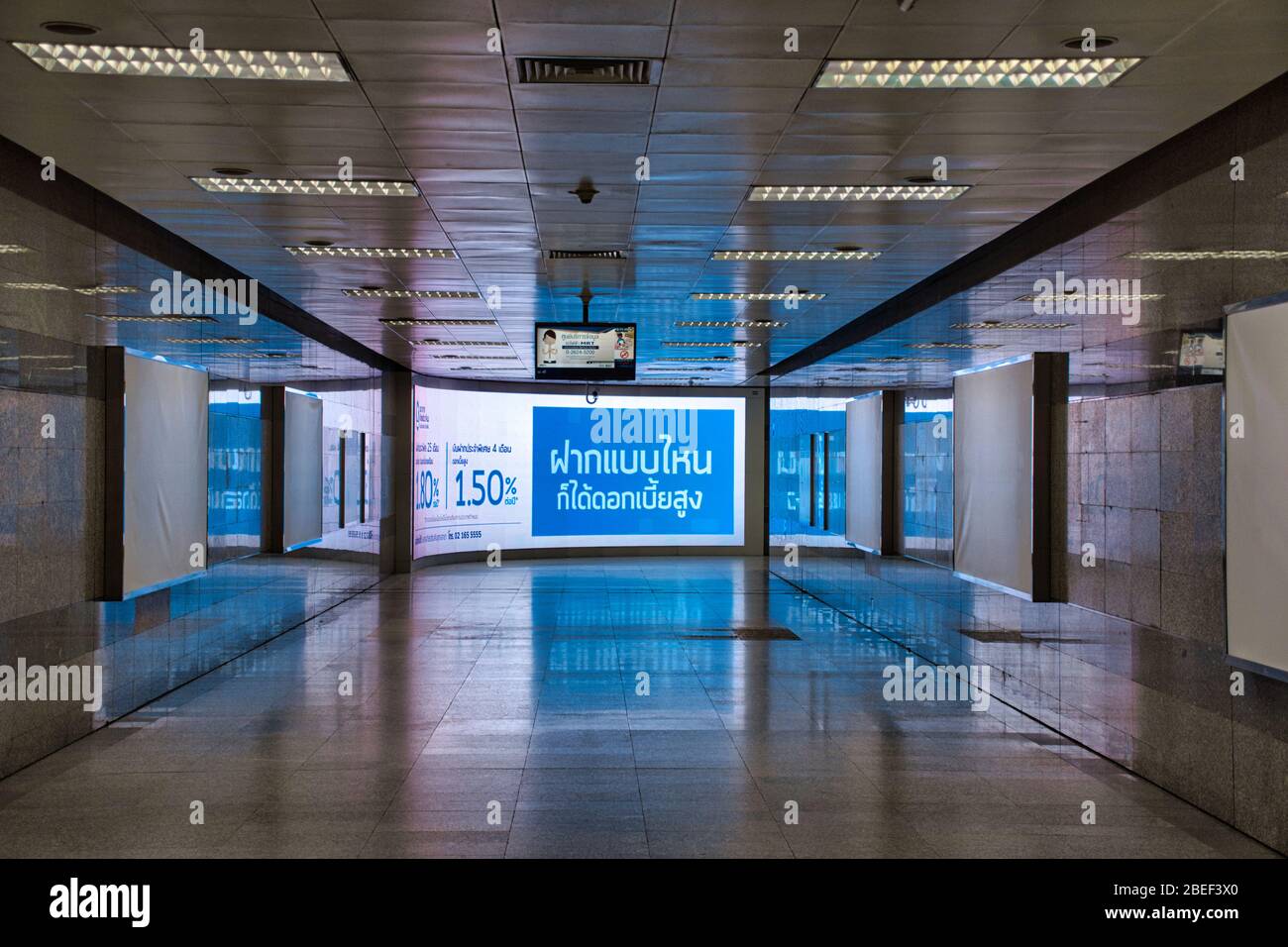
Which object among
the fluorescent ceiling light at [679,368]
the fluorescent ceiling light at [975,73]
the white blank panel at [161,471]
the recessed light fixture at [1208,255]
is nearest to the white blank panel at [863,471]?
the fluorescent ceiling light at [679,368]

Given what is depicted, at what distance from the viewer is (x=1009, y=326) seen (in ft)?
31.2

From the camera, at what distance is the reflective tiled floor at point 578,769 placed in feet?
18.7

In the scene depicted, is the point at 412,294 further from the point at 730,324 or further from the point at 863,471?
the point at 863,471

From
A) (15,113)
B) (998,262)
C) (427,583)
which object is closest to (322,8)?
(15,113)

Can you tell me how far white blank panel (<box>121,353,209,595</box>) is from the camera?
335 inches

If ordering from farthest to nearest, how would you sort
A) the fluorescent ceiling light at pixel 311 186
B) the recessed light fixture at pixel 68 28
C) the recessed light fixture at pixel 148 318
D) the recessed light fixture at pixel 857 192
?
the recessed light fixture at pixel 148 318 < the recessed light fixture at pixel 857 192 < the fluorescent ceiling light at pixel 311 186 < the recessed light fixture at pixel 68 28

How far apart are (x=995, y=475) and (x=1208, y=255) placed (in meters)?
3.54

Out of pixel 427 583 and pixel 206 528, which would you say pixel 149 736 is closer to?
pixel 206 528

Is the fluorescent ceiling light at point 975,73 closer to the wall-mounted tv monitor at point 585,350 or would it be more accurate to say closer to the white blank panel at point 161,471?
the white blank panel at point 161,471

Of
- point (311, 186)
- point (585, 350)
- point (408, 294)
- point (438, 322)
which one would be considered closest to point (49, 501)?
point (311, 186)

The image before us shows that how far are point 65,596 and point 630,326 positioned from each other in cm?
583

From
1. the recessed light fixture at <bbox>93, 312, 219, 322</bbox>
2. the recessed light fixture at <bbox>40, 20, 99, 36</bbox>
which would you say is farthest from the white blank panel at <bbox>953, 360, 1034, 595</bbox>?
the recessed light fixture at <bbox>93, 312, 219, 322</bbox>

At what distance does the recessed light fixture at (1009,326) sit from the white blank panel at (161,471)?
6835 mm

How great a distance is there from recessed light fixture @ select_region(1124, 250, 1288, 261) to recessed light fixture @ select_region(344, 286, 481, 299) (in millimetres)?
7094
